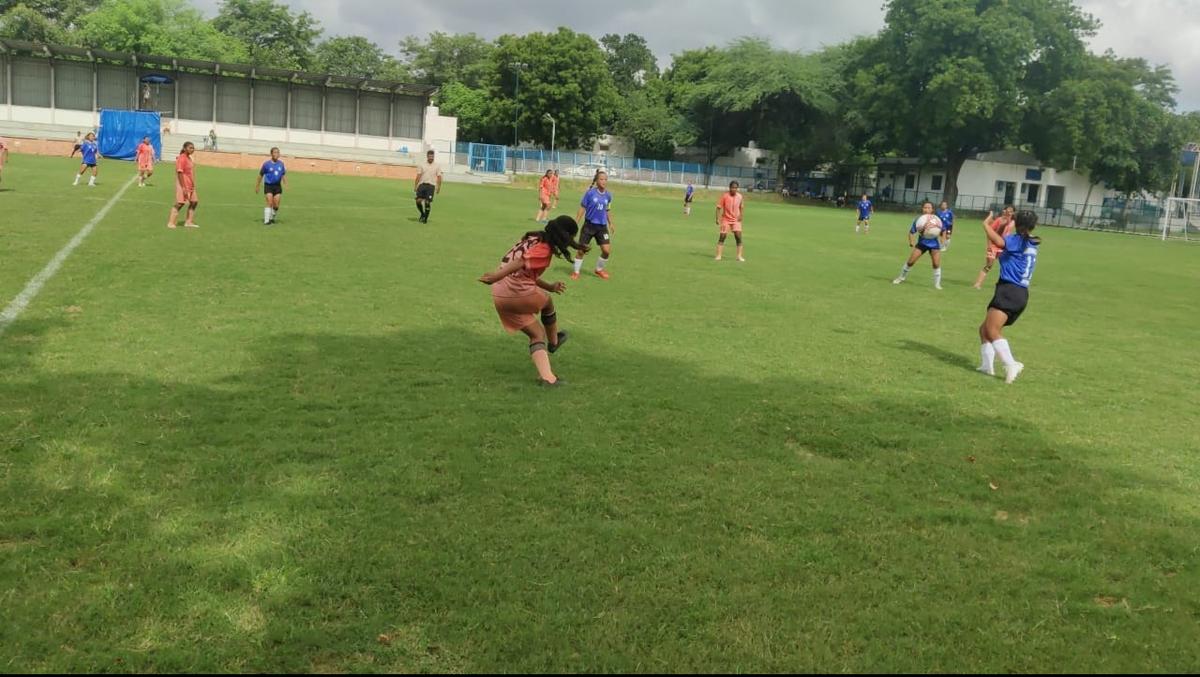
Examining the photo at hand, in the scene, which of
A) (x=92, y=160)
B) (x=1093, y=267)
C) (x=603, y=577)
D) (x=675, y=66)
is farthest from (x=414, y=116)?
(x=603, y=577)

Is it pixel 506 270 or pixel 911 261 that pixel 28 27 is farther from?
pixel 506 270

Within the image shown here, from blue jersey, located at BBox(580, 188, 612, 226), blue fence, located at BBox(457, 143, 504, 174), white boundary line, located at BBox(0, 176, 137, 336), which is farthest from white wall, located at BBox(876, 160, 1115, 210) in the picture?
white boundary line, located at BBox(0, 176, 137, 336)

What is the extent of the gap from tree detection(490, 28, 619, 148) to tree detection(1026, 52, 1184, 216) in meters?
33.6

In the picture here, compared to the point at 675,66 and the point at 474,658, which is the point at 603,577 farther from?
the point at 675,66

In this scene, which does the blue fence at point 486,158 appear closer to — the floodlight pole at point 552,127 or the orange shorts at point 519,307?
the floodlight pole at point 552,127

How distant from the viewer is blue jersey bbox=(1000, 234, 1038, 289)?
28.8 feet

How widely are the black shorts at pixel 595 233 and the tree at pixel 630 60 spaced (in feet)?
304

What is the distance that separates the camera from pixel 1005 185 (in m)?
65.5

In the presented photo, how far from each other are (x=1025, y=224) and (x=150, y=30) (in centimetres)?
7496

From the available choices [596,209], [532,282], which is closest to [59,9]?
[596,209]

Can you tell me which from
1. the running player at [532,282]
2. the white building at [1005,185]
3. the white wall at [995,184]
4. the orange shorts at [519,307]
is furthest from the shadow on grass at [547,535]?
the white wall at [995,184]

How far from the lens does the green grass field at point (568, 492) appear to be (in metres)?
3.46

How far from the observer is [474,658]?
3.28m

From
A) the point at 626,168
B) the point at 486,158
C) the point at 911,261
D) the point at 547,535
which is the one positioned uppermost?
the point at 626,168
